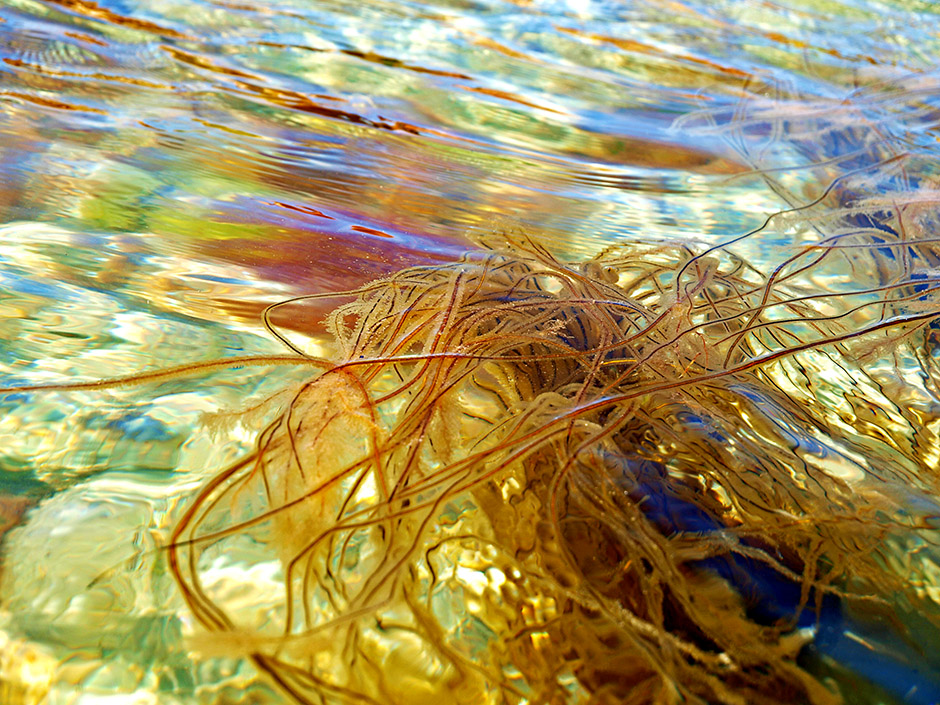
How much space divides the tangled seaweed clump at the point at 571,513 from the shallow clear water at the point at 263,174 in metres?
0.09

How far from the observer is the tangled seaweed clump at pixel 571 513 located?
0.61 metres

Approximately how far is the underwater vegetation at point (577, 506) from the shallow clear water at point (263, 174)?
0.24ft

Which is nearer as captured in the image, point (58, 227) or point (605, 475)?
point (605, 475)

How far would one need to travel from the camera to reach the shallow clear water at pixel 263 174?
0.70m

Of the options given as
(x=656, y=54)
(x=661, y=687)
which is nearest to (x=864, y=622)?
(x=661, y=687)

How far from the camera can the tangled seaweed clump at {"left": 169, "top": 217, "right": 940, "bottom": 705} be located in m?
0.61

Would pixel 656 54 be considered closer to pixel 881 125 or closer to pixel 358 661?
pixel 881 125

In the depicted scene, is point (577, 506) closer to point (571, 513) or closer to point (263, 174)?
point (571, 513)

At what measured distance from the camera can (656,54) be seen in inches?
91.4

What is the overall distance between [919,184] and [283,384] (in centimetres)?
157

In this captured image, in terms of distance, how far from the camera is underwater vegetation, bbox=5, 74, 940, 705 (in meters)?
0.61

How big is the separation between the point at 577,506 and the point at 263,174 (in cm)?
105

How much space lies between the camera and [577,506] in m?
0.71

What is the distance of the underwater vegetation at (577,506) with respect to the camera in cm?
61
